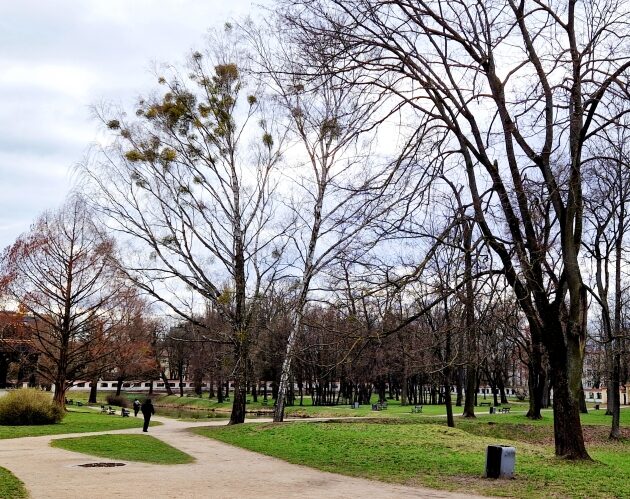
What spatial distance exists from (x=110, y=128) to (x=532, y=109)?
17.9 m

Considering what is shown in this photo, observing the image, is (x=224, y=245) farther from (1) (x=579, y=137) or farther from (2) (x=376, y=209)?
(1) (x=579, y=137)

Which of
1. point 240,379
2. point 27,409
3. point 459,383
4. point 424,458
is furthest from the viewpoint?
point 459,383

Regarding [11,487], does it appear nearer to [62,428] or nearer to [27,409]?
[62,428]

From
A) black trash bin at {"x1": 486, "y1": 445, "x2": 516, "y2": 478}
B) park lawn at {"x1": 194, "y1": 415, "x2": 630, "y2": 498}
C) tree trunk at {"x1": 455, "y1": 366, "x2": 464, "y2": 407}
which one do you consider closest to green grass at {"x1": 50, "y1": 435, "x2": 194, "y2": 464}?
park lawn at {"x1": 194, "y1": 415, "x2": 630, "y2": 498}

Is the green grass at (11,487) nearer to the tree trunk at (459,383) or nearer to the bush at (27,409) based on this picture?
the bush at (27,409)

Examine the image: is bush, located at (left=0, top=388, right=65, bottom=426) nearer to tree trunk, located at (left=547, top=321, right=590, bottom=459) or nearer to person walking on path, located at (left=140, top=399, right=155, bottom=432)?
person walking on path, located at (left=140, top=399, right=155, bottom=432)

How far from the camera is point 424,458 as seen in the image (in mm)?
15578

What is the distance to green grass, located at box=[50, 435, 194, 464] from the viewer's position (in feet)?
51.1

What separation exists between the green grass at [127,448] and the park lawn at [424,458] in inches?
95.6

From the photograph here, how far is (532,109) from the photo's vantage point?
1241 cm

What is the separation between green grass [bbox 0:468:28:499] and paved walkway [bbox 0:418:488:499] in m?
0.18

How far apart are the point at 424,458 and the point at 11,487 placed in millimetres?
9398

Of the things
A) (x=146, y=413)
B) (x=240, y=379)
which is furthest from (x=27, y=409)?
(x=240, y=379)

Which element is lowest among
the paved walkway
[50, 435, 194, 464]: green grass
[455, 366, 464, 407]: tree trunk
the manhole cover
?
[50, 435, 194, 464]: green grass
